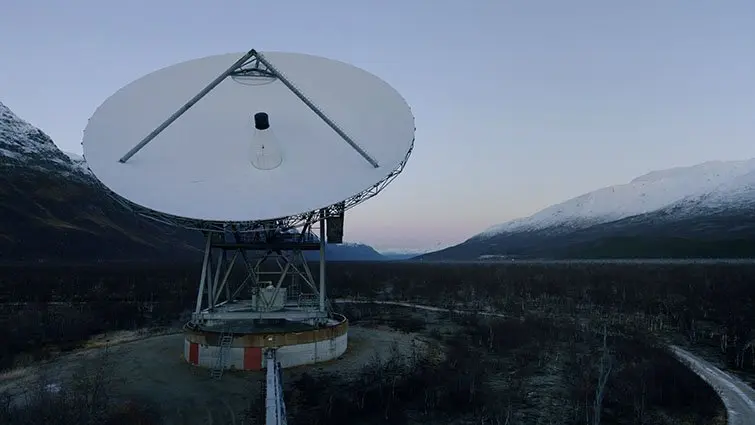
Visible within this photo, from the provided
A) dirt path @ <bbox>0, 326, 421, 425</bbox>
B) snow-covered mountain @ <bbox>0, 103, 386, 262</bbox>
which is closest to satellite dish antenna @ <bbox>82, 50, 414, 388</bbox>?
dirt path @ <bbox>0, 326, 421, 425</bbox>

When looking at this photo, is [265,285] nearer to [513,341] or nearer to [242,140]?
[242,140]

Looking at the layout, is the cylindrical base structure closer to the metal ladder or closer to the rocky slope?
the metal ladder

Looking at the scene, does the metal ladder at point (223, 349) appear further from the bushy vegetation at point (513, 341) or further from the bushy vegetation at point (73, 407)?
the bushy vegetation at point (73, 407)

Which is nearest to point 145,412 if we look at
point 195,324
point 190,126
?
point 195,324

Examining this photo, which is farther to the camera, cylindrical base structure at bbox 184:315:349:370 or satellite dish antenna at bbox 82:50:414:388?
cylindrical base structure at bbox 184:315:349:370

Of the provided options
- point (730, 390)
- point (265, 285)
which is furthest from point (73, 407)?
point (730, 390)

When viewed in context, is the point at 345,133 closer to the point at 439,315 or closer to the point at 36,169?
the point at 439,315

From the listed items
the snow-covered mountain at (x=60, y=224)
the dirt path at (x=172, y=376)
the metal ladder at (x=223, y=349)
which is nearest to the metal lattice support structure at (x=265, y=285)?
the metal ladder at (x=223, y=349)
